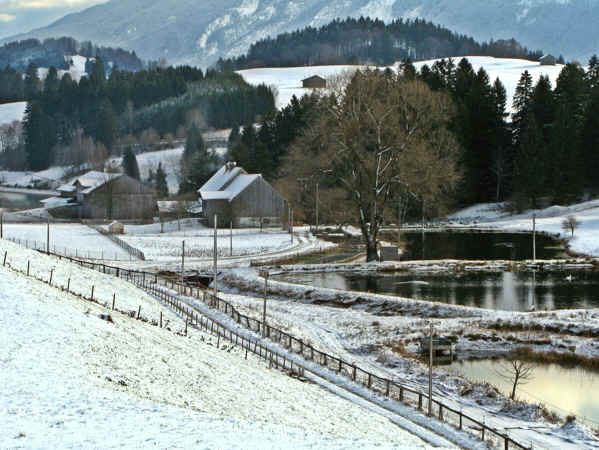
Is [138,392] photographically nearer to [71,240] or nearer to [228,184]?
[71,240]

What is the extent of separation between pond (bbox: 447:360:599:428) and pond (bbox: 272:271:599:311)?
10131 millimetres

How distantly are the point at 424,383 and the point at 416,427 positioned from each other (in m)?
6.30

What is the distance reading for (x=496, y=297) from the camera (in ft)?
154

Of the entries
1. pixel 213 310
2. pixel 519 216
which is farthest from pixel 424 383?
pixel 519 216

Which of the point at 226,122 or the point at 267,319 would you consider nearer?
the point at 267,319

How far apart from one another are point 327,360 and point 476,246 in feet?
144

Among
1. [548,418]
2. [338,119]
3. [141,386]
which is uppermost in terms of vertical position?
[338,119]

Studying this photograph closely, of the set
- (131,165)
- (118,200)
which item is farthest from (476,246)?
(131,165)

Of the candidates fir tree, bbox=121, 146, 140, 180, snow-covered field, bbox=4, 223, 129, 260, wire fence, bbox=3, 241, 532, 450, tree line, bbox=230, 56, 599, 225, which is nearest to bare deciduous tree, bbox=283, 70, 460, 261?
wire fence, bbox=3, 241, 532, 450

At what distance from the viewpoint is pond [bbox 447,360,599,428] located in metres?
27.6

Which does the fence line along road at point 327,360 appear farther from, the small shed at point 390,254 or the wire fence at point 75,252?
the small shed at point 390,254

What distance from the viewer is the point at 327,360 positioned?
32656 millimetres

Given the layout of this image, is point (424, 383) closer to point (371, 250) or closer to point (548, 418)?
point (548, 418)

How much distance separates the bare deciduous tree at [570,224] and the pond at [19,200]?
8360 centimetres
